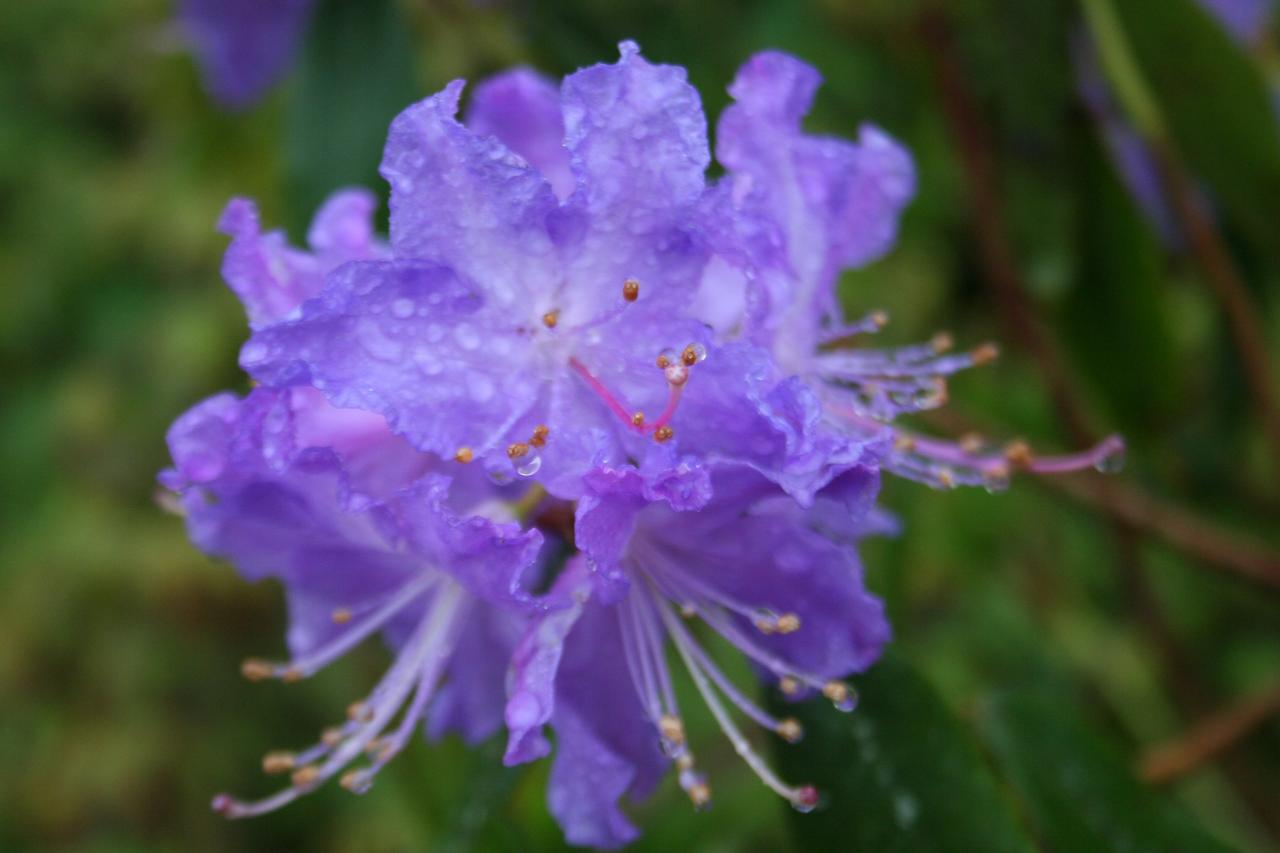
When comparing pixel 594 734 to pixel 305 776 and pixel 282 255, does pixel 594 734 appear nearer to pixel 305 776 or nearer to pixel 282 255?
pixel 305 776

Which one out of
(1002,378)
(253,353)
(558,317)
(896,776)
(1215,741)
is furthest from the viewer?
(1002,378)

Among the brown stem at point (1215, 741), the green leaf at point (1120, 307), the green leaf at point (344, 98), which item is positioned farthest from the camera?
the green leaf at point (1120, 307)

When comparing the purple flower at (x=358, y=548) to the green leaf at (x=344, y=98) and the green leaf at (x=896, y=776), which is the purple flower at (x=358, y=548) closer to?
the green leaf at (x=896, y=776)

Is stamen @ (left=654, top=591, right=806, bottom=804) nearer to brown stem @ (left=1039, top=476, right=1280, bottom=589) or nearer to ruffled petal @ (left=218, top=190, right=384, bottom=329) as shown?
ruffled petal @ (left=218, top=190, right=384, bottom=329)

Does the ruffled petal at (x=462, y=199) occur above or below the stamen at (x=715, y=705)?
above

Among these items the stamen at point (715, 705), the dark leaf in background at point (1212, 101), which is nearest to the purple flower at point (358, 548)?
the stamen at point (715, 705)

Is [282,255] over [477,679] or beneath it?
over

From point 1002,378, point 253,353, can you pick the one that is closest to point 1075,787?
point 253,353

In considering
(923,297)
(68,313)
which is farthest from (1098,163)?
(68,313)
